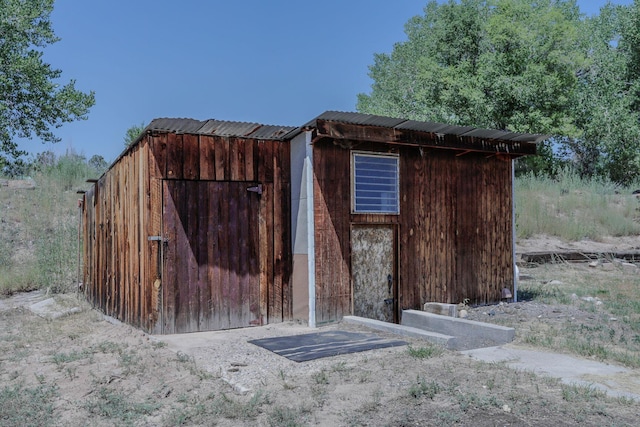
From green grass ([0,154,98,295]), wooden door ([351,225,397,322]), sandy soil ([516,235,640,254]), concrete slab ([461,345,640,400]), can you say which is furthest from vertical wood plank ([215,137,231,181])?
sandy soil ([516,235,640,254])

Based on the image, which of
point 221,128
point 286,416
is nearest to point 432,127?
point 221,128

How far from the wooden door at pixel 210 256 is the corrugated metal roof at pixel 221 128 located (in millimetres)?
Result: 753

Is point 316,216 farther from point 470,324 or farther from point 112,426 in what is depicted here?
point 112,426

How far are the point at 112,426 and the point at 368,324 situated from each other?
4.15m

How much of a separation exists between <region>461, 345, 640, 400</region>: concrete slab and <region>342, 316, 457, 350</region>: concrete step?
8.9 inches

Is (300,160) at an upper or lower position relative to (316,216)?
upper

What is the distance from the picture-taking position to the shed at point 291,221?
24.8 ft

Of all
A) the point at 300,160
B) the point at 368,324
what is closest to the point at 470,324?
the point at 368,324

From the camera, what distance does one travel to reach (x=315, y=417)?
4332 millimetres

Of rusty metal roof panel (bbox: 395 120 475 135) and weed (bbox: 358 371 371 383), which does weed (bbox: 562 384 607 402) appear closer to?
weed (bbox: 358 371 371 383)

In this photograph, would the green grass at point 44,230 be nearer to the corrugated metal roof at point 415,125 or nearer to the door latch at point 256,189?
the door latch at point 256,189

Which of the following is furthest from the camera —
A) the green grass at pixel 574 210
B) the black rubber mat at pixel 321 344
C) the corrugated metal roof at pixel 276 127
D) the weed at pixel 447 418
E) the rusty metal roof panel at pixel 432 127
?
the green grass at pixel 574 210

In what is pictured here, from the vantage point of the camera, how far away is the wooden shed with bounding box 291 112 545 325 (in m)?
8.04

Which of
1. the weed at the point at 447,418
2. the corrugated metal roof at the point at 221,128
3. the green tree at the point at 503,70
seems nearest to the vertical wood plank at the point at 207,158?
the corrugated metal roof at the point at 221,128
